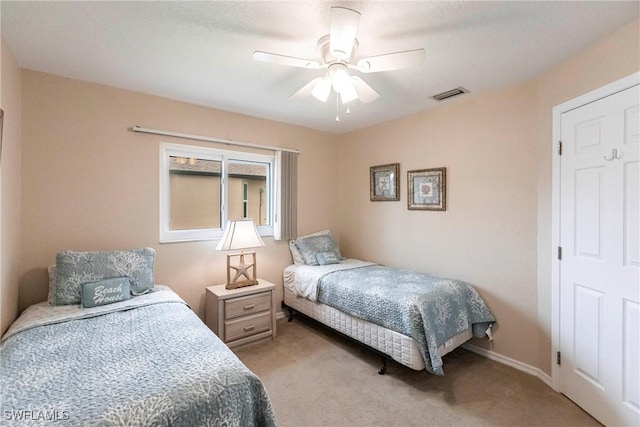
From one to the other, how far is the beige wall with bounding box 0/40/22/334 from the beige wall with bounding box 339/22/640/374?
3.32 metres

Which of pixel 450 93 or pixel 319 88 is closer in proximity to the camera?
pixel 319 88

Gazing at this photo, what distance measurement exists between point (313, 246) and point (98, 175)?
225 centimetres

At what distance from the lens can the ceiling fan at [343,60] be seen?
1374 mm

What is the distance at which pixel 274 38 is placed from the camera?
1760 millimetres

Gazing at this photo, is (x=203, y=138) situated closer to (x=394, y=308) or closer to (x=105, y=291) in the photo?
(x=105, y=291)

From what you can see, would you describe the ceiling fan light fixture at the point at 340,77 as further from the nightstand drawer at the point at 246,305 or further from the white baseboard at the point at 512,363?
the white baseboard at the point at 512,363

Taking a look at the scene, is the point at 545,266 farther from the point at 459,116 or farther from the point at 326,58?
the point at 326,58

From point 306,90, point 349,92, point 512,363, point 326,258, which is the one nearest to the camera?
point 349,92

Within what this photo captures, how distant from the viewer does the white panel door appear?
1.64 metres

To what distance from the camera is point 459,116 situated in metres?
2.81

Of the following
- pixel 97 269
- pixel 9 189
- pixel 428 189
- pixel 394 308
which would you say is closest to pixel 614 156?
pixel 428 189

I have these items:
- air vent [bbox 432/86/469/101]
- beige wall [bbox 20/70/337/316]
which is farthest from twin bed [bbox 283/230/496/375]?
air vent [bbox 432/86/469/101]

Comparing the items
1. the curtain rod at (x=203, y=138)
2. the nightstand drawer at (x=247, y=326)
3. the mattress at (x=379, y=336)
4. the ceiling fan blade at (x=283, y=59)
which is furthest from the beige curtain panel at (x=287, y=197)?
the ceiling fan blade at (x=283, y=59)

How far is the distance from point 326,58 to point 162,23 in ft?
3.19
